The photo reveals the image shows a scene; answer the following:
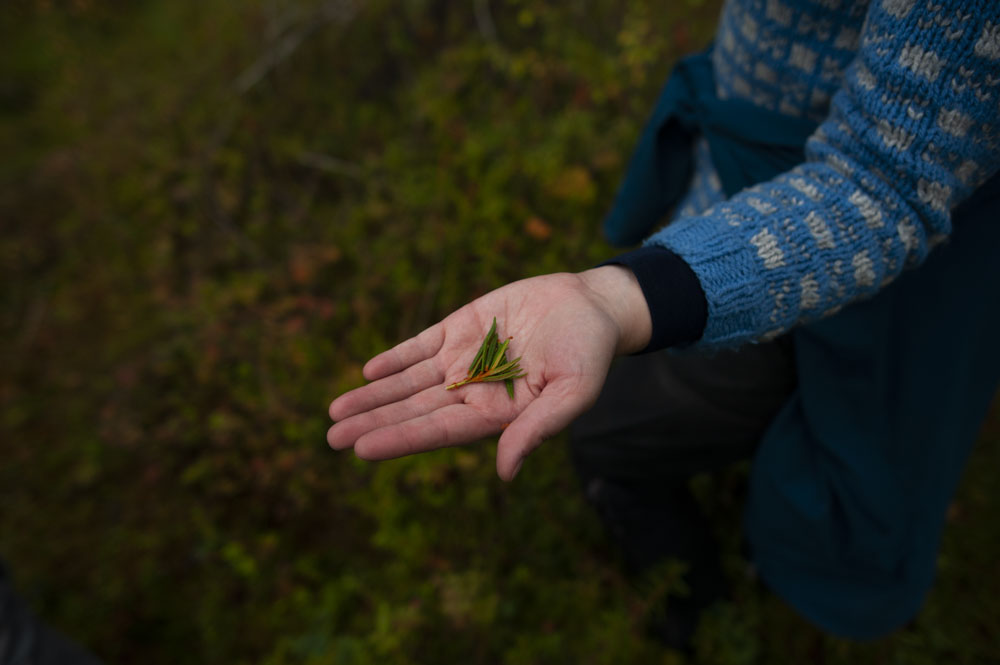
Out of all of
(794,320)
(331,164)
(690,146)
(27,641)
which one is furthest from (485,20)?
(27,641)

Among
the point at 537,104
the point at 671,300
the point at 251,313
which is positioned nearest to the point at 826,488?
the point at 671,300

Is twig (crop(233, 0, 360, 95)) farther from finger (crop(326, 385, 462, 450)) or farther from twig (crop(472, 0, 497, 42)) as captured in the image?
finger (crop(326, 385, 462, 450))

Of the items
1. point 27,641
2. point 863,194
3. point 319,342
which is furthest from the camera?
point 319,342

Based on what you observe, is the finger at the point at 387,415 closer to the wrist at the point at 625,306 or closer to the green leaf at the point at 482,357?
the green leaf at the point at 482,357

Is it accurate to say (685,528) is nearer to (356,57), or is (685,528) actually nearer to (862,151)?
(862,151)

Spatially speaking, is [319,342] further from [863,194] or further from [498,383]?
[863,194]

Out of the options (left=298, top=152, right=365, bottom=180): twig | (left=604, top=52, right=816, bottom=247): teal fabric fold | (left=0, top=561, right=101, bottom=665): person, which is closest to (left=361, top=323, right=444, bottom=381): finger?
(left=604, top=52, right=816, bottom=247): teal fabric fold

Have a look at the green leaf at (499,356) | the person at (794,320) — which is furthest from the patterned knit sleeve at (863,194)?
the green leaf at (499,356)
